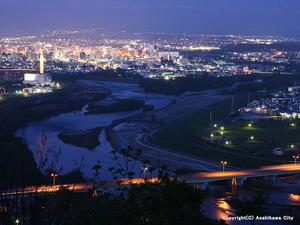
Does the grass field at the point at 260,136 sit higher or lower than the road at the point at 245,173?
lower

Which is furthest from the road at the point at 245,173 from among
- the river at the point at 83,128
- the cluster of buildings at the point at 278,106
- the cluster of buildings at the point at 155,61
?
the cluster of buildings at the point at 155,61

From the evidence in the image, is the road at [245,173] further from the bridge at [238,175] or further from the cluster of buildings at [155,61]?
the cluster of buildings at [155,61]

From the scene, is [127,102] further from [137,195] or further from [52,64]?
[52,64]

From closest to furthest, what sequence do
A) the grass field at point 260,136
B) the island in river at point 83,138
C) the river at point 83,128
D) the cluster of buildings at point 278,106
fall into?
the river at point 83,128 < the grass field at point 260,136 < the island in river at point 83,138 < the cluster of buildings at point 278,106

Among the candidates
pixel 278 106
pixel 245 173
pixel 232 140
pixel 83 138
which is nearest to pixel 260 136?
pixel 232 140

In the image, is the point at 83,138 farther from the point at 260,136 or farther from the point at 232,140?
the point at 260,136
